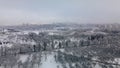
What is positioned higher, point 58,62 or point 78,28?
point 78,28

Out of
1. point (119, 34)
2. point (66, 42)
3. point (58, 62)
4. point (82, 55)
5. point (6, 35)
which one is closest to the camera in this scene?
point (58, 62)

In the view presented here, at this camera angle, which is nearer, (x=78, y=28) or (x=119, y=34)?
(x=119, y=34)

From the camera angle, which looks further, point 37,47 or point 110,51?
point 37,47

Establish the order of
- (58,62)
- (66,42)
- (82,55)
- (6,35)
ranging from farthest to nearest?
1. (6,35)
2. (66,42)
3. (82,55)
4. (58,62)

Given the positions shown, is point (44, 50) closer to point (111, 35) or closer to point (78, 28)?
point (78, 28)

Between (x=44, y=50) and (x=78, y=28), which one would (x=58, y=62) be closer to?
(x=44, y=50)

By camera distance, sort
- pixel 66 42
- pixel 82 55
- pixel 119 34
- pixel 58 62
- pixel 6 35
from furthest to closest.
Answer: pixel 6 35 → pixel 66 42 → pixel 119 34 → pixel 82 55 → pixel 58 62

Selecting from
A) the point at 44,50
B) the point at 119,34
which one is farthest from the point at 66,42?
the point at 119,34

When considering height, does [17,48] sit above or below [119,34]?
below

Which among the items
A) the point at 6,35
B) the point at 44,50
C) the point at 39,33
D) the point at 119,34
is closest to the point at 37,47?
the point at 44,50
